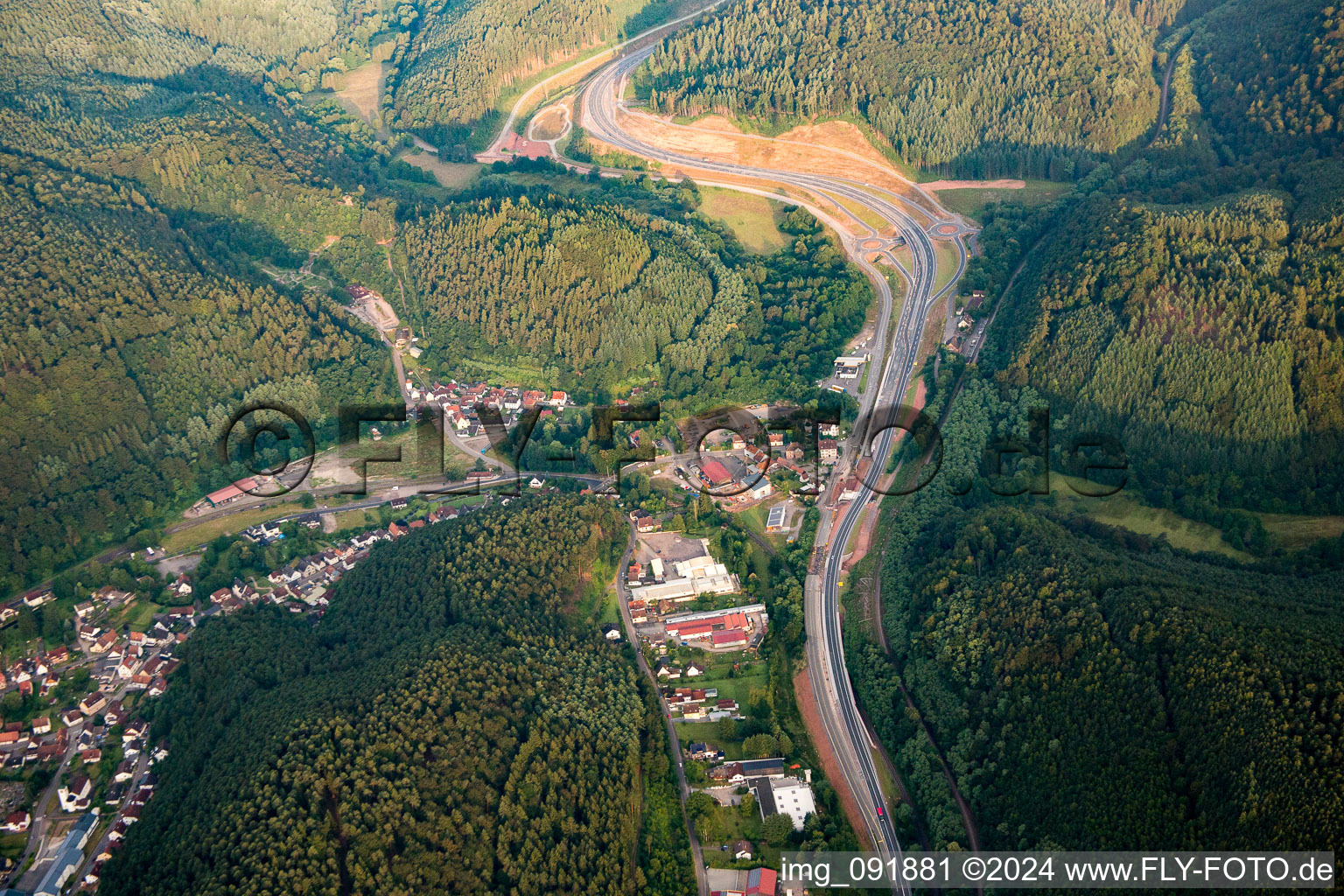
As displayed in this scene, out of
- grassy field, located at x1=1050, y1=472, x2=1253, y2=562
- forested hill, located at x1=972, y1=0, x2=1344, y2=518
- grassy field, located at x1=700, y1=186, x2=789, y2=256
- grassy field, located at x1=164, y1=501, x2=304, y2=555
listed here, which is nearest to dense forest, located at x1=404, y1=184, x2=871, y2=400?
grassy field, located at x1=700, y1=186, x2=789, y2=256

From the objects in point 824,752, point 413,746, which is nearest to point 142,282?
point 413,746

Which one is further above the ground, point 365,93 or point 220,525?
point 365,93

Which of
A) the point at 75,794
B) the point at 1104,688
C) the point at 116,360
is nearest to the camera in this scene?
the point at 1104,688

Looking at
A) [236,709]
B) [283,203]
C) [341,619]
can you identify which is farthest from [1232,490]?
[283,203]

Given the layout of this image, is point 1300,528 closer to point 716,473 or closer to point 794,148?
point 716,473

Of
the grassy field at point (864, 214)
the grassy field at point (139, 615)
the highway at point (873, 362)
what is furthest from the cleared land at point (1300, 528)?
the grassy field at point (139, 615)

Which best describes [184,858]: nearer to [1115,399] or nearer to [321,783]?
[321,783]

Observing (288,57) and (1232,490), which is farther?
(288,57)
